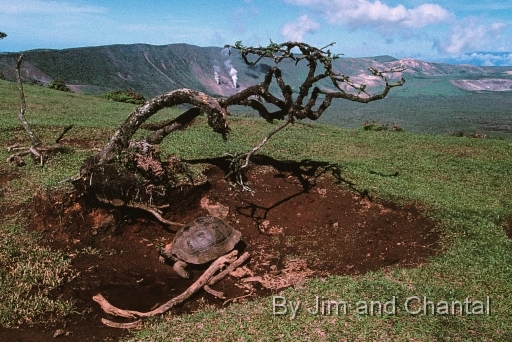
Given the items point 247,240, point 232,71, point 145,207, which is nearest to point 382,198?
point 247,240

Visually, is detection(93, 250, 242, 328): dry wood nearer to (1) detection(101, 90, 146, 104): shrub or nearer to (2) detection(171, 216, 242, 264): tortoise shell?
(2) detection(171, 216, 242, 264): tortoise shell

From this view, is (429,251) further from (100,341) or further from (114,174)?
(114,174)

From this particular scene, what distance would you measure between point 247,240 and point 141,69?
1932 inches

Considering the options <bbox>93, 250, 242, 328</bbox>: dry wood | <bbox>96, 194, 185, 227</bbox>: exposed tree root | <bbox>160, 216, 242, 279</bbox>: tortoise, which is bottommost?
<bbox>93, 250, 242, 328</bbox>: dry wood

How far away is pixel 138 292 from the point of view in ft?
27.7

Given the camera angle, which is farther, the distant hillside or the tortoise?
the distant hillside

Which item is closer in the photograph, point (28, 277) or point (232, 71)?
point (28, 277)

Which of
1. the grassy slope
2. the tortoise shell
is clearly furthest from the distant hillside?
the tortoise shell

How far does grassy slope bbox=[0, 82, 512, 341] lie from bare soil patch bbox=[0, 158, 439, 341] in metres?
0.76

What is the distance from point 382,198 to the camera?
39.4ft

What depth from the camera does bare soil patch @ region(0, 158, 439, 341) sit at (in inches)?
324

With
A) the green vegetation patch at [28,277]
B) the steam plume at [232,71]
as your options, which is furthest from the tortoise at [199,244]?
the steam plume at [232,71]

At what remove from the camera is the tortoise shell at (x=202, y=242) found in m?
9.20

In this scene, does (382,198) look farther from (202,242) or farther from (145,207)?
(145,207)
